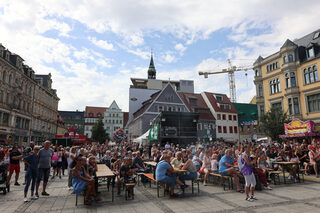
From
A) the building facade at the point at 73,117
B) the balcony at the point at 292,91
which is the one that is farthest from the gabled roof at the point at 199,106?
the building facade at the point at 73,117

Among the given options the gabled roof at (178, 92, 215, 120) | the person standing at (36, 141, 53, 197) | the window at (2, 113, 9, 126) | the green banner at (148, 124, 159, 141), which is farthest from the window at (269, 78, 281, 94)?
the window at (2, 113, 9, 126)

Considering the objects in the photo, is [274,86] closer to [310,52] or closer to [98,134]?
[310,52]

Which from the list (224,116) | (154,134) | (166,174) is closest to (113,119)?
(224,116)

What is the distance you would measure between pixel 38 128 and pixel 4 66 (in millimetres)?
17061

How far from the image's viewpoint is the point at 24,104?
38156 mm

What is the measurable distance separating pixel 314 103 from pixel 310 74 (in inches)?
153

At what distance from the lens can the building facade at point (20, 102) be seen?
31.5 m

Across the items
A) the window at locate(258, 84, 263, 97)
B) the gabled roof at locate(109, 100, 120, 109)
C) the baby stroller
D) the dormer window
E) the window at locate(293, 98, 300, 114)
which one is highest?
the gabled roof at locate(109, 100, 120, 109)

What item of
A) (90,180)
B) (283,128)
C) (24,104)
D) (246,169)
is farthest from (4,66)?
(283,128)

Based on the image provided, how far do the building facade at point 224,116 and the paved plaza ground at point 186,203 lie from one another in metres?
38.9

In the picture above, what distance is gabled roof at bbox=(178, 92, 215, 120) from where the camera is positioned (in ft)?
150

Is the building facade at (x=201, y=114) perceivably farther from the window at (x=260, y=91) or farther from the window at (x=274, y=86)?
the window at (x=274, y=86)

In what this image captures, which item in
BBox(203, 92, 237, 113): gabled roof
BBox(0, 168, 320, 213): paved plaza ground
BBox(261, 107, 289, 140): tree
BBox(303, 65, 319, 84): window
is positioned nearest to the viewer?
BBox(0, 168, 320, 213): paved plaza ground

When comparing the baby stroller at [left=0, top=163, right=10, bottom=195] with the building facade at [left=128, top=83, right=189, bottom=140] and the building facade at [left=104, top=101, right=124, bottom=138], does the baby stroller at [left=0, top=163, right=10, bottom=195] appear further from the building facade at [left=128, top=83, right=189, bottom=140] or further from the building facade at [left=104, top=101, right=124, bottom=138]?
the building facade at [left=104, top=101, right=124, bottom=138]
